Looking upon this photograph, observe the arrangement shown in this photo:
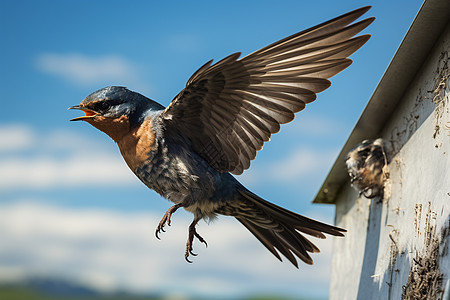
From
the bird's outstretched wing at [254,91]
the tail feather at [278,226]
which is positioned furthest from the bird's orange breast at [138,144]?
the tail feather at [278,226]

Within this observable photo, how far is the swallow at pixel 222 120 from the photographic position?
2.82m

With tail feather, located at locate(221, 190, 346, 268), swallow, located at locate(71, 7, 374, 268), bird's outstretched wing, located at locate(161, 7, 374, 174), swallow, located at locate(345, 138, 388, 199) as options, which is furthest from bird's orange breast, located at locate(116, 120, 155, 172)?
swallow, located at locate(345, 138, 388, 199)

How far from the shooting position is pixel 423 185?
3.02 meters

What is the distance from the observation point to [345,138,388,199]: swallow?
370 cm

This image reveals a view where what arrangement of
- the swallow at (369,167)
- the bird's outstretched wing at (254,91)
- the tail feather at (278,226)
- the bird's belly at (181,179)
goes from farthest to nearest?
the swallow at (369,167) → the tail feather at (278,226) → the bird's belly at (181,179) → the bird's outstretched wing at (254,91)

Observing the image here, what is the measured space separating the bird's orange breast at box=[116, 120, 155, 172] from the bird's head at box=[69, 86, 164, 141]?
0.15 ft

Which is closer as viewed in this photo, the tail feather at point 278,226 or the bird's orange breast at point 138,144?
the bird's orange breast at point 138,144

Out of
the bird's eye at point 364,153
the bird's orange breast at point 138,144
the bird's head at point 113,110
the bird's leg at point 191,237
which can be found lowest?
the bird's leg at point 191,237

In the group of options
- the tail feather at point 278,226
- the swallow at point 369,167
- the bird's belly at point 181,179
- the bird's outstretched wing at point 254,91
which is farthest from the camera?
the swallow at point 369,167

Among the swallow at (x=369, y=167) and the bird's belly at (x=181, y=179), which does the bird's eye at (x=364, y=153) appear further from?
the bird's belly at (x=181, y=179)

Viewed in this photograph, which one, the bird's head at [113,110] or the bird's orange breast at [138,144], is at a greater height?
the bird's head at [113,110]

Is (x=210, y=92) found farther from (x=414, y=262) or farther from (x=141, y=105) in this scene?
(x=414, y=262)

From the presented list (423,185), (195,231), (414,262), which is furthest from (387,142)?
(195,231)

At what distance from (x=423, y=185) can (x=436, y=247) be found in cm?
45
